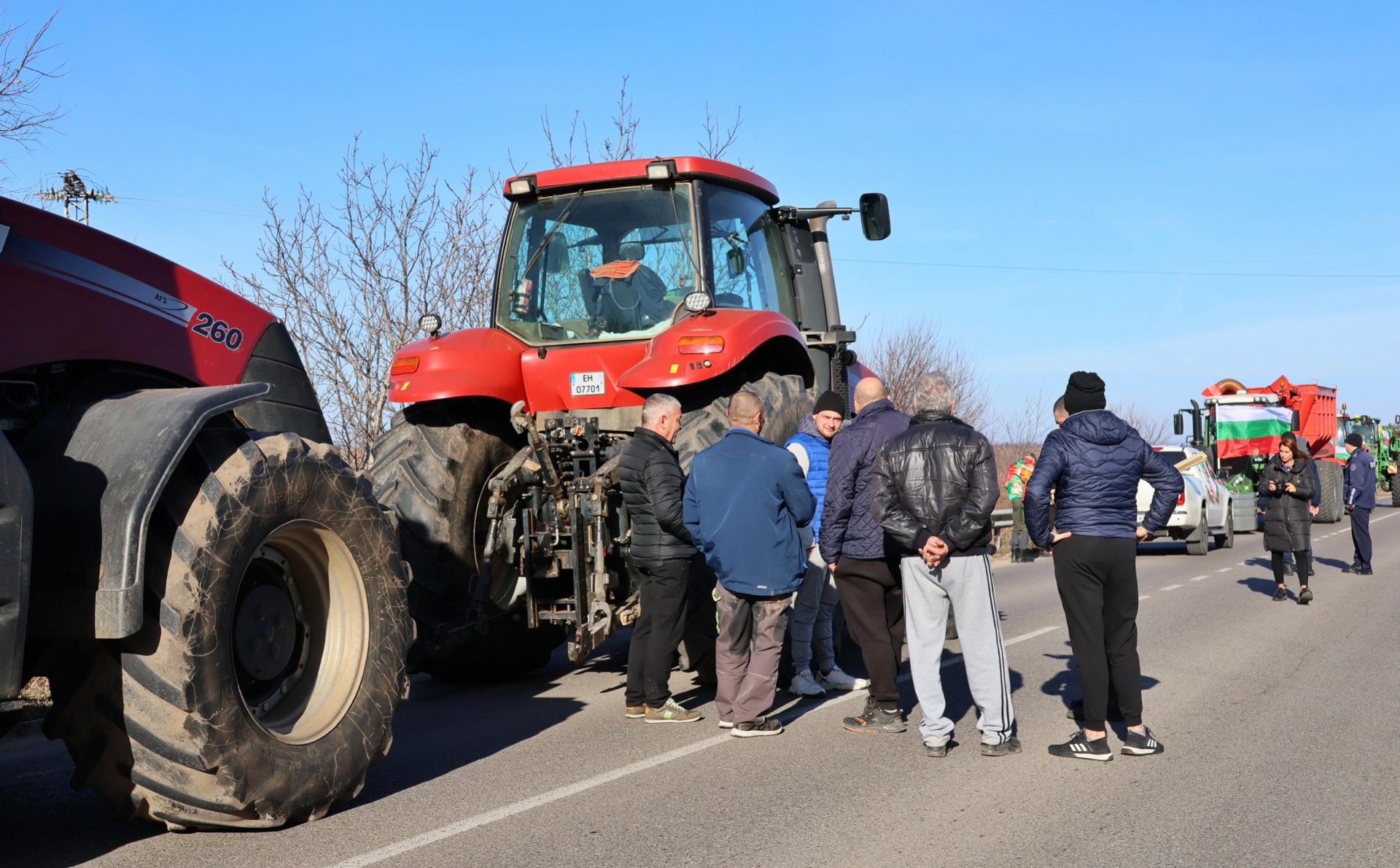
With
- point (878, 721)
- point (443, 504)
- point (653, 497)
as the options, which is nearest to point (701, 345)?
point (653, 497)

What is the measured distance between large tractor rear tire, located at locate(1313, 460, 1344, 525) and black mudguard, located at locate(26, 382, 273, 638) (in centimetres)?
3039

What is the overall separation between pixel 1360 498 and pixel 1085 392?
1159cm

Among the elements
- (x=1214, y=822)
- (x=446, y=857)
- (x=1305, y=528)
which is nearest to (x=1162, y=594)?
(x=1305, y=528)

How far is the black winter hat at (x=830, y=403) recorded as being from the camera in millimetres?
7914

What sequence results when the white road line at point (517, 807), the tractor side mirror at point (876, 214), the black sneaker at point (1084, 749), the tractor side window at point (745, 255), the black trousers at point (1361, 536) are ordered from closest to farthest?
1. the white road line at point (517, 807)
2. the black sneaker at point (1084, 749)
3. the tractor side window at point (745, 255)
4. the tractor side mirror at point (876, 214)
5. the black trousers at point (1361, 536)

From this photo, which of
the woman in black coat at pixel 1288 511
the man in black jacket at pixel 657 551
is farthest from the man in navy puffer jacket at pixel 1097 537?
the woman in black coat at pixel 1288 511

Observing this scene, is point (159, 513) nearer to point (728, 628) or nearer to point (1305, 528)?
point (728, 628)

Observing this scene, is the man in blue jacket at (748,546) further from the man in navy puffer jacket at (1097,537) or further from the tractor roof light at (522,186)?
the tractor roof light at (522,186)

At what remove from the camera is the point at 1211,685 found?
8.38m

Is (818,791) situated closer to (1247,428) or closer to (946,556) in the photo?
(946,556)

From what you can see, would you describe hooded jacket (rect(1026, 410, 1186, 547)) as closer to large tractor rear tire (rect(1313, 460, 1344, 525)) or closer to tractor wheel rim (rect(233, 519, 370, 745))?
tractor wheel rim (rect(233, 519, 370, 745))

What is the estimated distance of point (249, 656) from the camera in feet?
16.4

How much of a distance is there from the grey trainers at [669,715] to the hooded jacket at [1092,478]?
2192 mm

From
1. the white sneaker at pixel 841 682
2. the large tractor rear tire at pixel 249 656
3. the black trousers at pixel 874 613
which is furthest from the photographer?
the white sneaker at pixel 841 682
